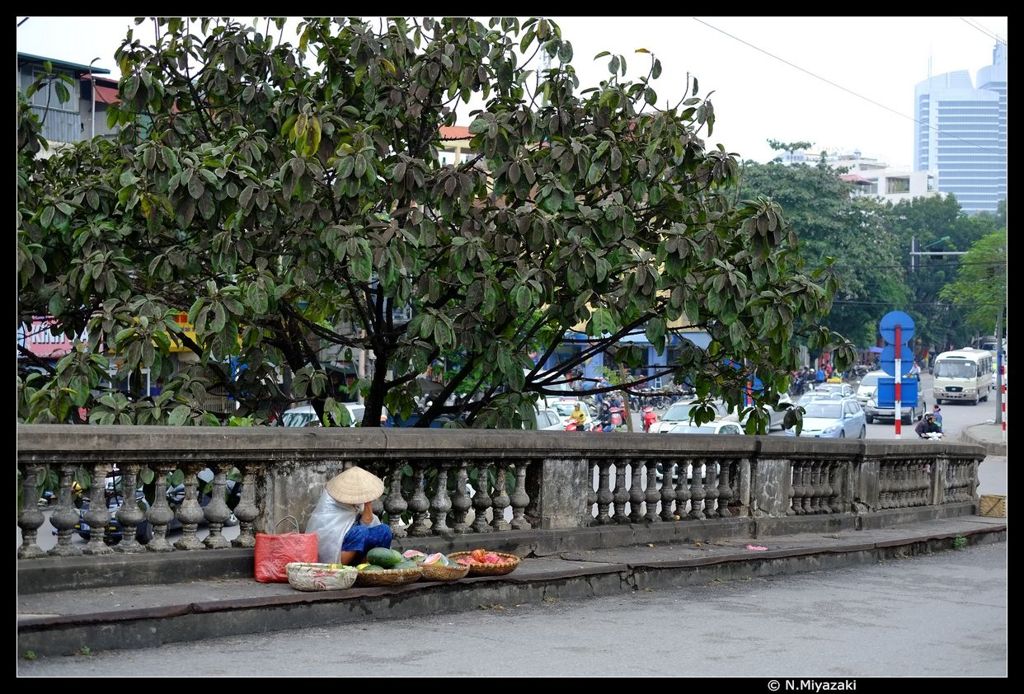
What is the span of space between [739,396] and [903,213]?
3760 inches

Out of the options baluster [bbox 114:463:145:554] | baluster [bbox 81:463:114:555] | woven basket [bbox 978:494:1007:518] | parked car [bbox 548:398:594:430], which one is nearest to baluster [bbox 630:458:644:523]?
baluster [bbox 114:463:145:554]

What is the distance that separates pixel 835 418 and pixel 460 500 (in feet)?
114

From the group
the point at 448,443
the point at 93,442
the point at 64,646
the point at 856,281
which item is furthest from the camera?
the point at 856,281

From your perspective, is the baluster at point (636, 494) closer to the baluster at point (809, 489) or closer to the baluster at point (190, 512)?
the baluster at point (809, 489)

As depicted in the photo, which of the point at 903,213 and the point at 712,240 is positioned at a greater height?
the point at 903,213

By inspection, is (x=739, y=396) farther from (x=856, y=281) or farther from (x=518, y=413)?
(x=856, y=281)

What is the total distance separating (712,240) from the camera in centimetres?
962

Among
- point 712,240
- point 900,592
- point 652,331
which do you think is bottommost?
point 900,592

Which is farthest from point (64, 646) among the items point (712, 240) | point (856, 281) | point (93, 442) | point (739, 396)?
point (856, 281)

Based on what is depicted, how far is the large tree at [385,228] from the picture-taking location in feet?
28.7

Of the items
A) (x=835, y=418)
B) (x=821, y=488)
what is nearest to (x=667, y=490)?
(x=821, y=488)

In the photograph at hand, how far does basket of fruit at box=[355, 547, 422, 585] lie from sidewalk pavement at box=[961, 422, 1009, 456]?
29233mm

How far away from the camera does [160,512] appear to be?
6.89 metres

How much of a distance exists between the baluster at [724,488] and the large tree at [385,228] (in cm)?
71
